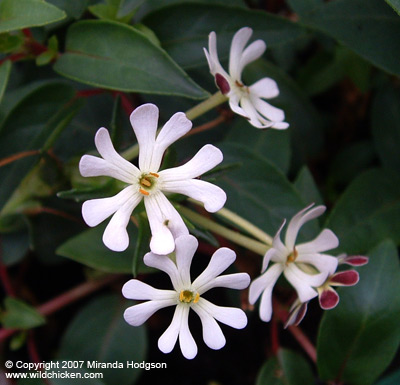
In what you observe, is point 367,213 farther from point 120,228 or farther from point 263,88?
point 120,228

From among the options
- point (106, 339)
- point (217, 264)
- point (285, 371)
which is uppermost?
point (217, 264)

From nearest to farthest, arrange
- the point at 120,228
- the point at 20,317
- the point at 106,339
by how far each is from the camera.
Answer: the point at 120,228 → the point at 20,317 → the point at 106,339

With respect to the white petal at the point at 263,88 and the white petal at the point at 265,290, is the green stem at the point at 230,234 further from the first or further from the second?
the white petal at the point at 263,88

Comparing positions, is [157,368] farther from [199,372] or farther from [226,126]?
[226,126]

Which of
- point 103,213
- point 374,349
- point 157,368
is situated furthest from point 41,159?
point 374,349

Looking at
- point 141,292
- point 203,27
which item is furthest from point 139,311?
point 203,27

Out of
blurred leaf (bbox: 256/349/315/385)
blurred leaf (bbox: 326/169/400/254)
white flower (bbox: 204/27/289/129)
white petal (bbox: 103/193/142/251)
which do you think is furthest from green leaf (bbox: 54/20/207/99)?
blurred leaf (bbox: 256/349/315/385)
